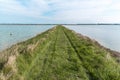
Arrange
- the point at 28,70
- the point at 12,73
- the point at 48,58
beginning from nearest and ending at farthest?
the point at 12,73, the point at 28,70, the point at 48,58

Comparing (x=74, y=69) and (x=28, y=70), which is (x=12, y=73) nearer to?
(x=28, y=70)

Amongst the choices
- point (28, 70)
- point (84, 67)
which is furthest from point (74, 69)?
point (28, 70)

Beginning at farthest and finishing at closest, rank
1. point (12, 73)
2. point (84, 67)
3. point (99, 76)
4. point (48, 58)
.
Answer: point (48, 58) < point (84, 67) < point (99, 76) < point (12, 73)

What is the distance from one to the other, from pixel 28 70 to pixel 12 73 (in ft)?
5.64

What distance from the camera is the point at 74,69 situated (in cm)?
1326

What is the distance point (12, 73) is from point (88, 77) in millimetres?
3880

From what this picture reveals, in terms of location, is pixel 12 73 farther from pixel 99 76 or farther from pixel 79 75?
pixel 99 76

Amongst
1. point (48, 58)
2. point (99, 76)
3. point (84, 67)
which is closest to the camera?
point (99, 76)

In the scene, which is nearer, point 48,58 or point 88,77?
point 88,77

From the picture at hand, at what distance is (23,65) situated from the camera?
1326 cm

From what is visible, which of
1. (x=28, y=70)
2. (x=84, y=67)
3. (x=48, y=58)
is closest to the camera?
(x=28, y=70)

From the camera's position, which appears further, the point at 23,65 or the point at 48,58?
the point at 48,58

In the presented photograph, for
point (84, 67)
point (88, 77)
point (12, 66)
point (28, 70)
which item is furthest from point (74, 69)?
point (12, 66)

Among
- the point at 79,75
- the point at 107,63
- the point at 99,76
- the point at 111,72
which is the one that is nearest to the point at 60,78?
the point at 79,75
